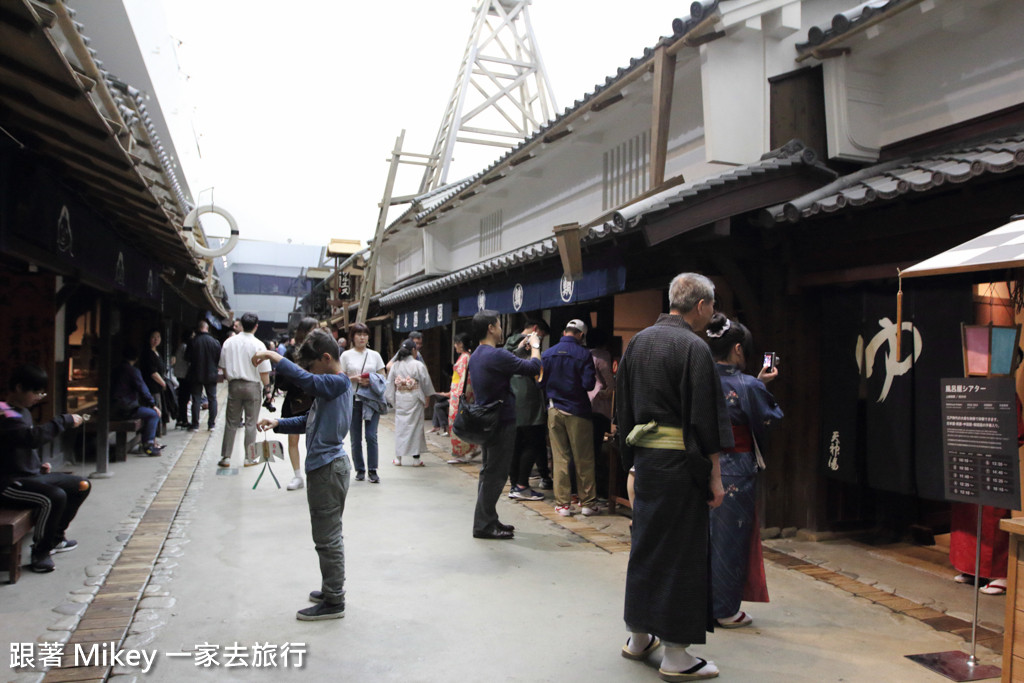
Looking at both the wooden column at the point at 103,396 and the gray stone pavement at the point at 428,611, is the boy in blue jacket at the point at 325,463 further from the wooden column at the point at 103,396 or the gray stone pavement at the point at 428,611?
Answer: the wooden column at the point at 103,396

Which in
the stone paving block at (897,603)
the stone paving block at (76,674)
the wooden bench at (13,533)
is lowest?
the stone paving block at (76,674)

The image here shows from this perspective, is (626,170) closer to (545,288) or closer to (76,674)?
(545,288)

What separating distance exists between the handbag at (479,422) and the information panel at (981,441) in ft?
12.7

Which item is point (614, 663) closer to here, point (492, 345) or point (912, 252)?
point (492, 345)

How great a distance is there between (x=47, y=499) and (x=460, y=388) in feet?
20.5

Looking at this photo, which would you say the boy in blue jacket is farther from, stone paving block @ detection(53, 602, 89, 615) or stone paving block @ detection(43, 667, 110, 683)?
stone paving block @ detection(53, 602, 89, 615)

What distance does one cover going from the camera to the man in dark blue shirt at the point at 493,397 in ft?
22.7

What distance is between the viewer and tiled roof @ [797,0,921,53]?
20.5 feet

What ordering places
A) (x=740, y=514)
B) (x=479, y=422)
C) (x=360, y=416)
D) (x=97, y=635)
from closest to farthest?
(x=97, y=635) < (x=740, y=514) < (x=479, y=422) < (x=360, y=416)

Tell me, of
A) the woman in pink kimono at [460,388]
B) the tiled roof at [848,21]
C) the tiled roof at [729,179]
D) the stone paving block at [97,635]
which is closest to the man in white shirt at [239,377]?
the woman in pink kimono at [460,388]

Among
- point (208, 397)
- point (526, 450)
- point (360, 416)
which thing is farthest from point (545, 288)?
point (208, 397)

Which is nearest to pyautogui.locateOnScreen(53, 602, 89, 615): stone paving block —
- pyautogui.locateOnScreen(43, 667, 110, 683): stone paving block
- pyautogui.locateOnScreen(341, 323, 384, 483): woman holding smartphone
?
pyautogui.locateOnScreen(43, 667, 110, 683): stone paving block

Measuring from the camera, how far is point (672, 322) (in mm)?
4242

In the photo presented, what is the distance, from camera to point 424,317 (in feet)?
52.8
